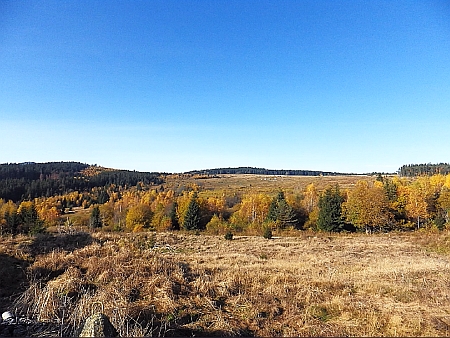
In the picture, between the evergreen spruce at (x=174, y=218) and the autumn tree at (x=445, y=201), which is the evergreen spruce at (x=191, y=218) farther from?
Result: the autumn tree at (x=445, y=201)

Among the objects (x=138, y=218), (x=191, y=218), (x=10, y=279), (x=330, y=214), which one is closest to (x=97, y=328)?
(x=10, y=279)

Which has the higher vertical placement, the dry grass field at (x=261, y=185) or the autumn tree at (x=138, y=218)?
the dry grass field at (x=261, y=185)

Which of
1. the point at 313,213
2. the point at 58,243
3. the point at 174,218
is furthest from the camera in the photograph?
the point at 174,218

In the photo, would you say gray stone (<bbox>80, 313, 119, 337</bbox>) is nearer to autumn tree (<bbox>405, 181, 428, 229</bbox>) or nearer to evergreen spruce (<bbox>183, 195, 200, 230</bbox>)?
evergreen spruce (<bbox>183, 195, 200, 230</bbox>)

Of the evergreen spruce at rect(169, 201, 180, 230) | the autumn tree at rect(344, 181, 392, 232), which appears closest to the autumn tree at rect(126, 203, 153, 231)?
the evergreen spruce at rect(169, 201, 180, 230)

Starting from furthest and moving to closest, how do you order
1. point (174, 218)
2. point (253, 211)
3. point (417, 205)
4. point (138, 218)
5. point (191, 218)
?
point (253, 211) → point (138, 218) → point (174, 218) → point (191, 218) → point (417, 205)

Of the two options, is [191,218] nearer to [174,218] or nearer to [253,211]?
[174,218]

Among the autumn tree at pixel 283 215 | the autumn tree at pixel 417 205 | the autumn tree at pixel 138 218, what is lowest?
the autumn tree at pixel 138 218

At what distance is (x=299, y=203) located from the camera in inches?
2498

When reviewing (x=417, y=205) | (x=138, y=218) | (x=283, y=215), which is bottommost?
(x=138, y=218)

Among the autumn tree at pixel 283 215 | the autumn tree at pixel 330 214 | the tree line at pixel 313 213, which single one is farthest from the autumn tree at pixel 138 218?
the autumn tree at pixel 330 214

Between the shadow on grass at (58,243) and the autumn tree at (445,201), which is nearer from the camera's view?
the shadow on grass at (58,243)

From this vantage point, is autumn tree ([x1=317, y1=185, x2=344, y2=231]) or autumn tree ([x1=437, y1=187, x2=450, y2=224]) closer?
autumn tree ([x1=437, y1=187, x2=450, y2=224])

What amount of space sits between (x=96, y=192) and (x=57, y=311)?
11361 centimetres
